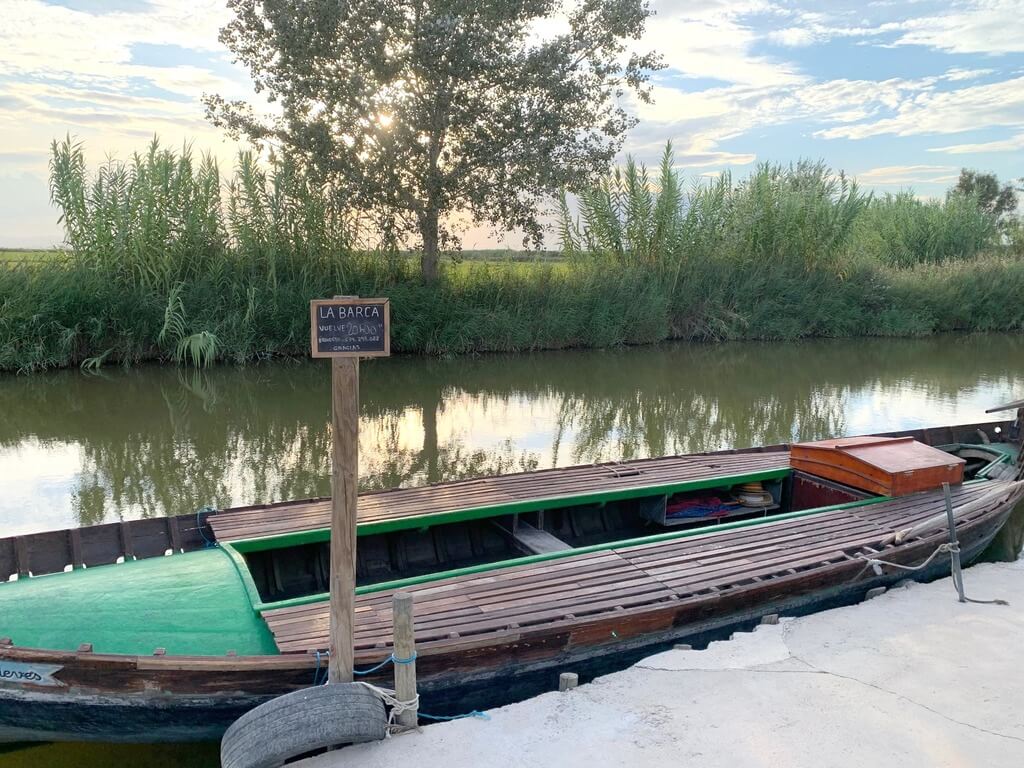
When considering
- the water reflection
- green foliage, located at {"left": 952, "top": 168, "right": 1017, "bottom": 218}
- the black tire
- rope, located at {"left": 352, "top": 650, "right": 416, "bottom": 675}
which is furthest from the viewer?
green foliage, located at {"left": 952, "top": 168, "right": 1017, "bottom": 218}

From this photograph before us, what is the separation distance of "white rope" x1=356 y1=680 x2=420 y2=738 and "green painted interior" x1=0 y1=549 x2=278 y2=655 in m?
0.54

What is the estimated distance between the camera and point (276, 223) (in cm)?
1482

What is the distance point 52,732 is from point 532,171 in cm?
1410

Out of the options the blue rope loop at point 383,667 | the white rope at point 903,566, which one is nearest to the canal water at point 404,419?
the blue rope loop at point 383,667

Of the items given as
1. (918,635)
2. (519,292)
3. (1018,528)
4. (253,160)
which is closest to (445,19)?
(253,160)

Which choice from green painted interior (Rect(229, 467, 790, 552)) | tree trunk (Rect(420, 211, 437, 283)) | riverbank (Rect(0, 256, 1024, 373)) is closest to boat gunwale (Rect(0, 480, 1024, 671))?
green painted interior (Rect(229, 467, 790, 552))

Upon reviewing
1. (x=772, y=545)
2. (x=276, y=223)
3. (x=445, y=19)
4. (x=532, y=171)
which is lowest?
(x=772, y=545)

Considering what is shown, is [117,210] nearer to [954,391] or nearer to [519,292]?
[519,292]

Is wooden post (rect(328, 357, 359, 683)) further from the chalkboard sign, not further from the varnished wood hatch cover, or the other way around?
the varnished wood hatch cover

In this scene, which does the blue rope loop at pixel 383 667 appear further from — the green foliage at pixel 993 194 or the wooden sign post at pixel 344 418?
the green foliage at pixel 993 194

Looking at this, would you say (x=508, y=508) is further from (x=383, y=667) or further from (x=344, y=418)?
(x=344, y=418)

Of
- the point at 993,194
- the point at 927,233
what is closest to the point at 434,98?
the point at 927,233

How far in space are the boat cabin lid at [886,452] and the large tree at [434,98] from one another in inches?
424

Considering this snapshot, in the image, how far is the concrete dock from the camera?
129 inches
